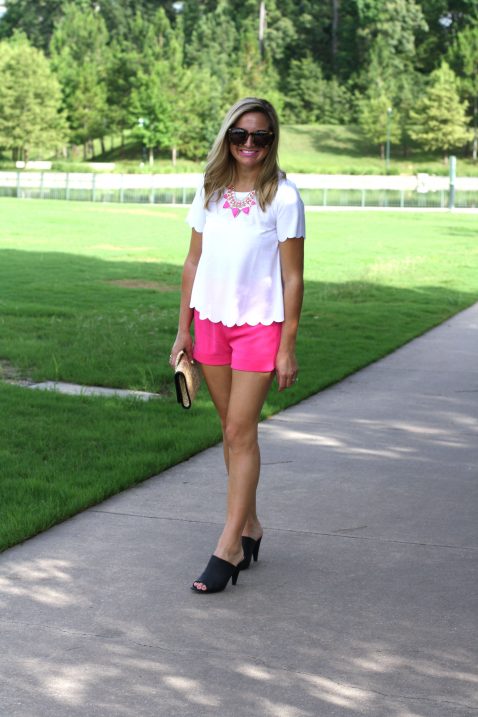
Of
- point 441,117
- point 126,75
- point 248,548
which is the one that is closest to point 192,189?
point 441,117

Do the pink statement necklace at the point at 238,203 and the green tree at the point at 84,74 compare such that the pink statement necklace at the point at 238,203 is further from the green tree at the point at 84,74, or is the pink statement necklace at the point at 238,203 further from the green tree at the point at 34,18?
the green tree at the point at 34,18

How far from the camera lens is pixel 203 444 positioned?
7.04 meters

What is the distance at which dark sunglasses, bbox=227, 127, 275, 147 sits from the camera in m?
4.55

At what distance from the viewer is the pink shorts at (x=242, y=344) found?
4.60 metres

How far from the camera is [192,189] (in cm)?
6169

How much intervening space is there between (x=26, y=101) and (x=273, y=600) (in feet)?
261

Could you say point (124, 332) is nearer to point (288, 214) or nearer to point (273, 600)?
point (288, 214)

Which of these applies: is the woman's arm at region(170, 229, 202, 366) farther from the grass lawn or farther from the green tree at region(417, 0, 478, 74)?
the green tree at region(417, 0, 478, 74)

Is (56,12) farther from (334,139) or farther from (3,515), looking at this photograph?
(3,515)

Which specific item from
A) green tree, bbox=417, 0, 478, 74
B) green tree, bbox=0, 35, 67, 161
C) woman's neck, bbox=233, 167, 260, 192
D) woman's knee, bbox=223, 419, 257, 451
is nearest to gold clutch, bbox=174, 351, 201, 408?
woman's knee, bbox=223, 419, 257, 451

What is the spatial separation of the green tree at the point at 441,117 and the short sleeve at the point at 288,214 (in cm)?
8620

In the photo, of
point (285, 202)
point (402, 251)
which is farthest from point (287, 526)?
point (402, 251)

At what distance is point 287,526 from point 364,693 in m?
1.86

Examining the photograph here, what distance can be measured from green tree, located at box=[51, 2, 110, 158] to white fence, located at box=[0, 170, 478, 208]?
16806mm
